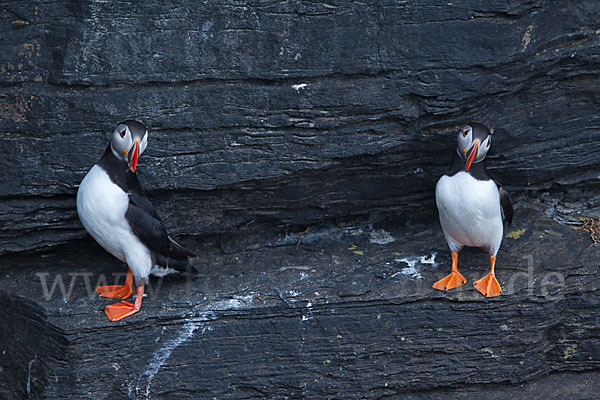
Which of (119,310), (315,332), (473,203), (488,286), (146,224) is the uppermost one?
(473,203)

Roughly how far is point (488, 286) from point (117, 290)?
2.46 metres

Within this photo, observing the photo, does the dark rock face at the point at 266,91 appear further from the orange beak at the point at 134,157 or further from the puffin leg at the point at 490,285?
the puffin leg at the point at 490,285

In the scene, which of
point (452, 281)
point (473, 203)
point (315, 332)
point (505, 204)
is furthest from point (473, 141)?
point (315, 332)

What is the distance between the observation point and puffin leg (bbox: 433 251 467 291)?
5.17m

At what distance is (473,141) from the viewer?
490 cm

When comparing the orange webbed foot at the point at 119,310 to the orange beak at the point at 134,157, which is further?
the orange webbed foot at the point at 119,310

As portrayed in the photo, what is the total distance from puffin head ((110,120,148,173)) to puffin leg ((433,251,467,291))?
2.10 meters

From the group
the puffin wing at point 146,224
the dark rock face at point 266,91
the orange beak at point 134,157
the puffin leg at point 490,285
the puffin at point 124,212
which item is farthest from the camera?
the puffin leg at point 490,285

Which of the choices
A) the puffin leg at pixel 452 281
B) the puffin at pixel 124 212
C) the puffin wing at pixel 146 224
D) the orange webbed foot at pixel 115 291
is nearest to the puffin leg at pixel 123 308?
the puffin at pixel 124 212

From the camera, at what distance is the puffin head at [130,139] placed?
15.4 ft

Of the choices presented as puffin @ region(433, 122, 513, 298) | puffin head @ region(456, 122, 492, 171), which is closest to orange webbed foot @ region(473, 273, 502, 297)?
puffin @ region(433, 122, 513, 298)

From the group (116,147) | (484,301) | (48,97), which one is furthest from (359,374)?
(48,97)

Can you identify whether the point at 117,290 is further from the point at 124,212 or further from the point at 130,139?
the point at 130,139

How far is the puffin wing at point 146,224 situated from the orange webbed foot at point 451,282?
1787mm
